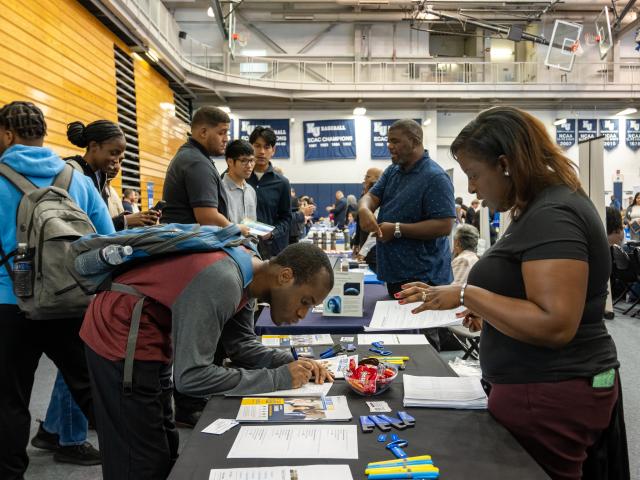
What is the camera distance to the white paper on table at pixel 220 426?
49.8 inches

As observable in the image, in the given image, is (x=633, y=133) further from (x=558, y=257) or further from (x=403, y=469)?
(x=403, y=469)

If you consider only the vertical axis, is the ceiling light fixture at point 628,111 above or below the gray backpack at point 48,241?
above

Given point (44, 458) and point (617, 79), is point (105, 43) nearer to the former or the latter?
point (44, 458)

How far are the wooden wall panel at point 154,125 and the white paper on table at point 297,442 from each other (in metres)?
9.62

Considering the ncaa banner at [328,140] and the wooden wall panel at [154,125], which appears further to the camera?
the ncaa banner at [328,140]

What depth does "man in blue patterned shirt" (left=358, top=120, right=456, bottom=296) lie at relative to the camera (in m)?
2.61

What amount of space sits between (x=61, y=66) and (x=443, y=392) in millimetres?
7187

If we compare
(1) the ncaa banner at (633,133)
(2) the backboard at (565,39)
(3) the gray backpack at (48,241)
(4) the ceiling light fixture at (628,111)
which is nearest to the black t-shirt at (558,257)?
(3) the gray backpack at (48,241)

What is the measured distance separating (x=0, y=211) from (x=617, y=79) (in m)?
18.8

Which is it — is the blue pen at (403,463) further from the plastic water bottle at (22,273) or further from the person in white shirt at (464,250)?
the person in white shirt at (464,250)

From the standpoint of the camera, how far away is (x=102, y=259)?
4.36 feet

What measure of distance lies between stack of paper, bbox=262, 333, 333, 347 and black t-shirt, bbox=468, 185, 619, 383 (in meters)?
0.91

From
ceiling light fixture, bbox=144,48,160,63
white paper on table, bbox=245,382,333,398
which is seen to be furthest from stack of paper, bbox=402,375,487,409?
ceiling light fixture, bbox=144,48,160,63

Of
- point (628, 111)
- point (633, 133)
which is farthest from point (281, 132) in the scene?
point (633, 133)
